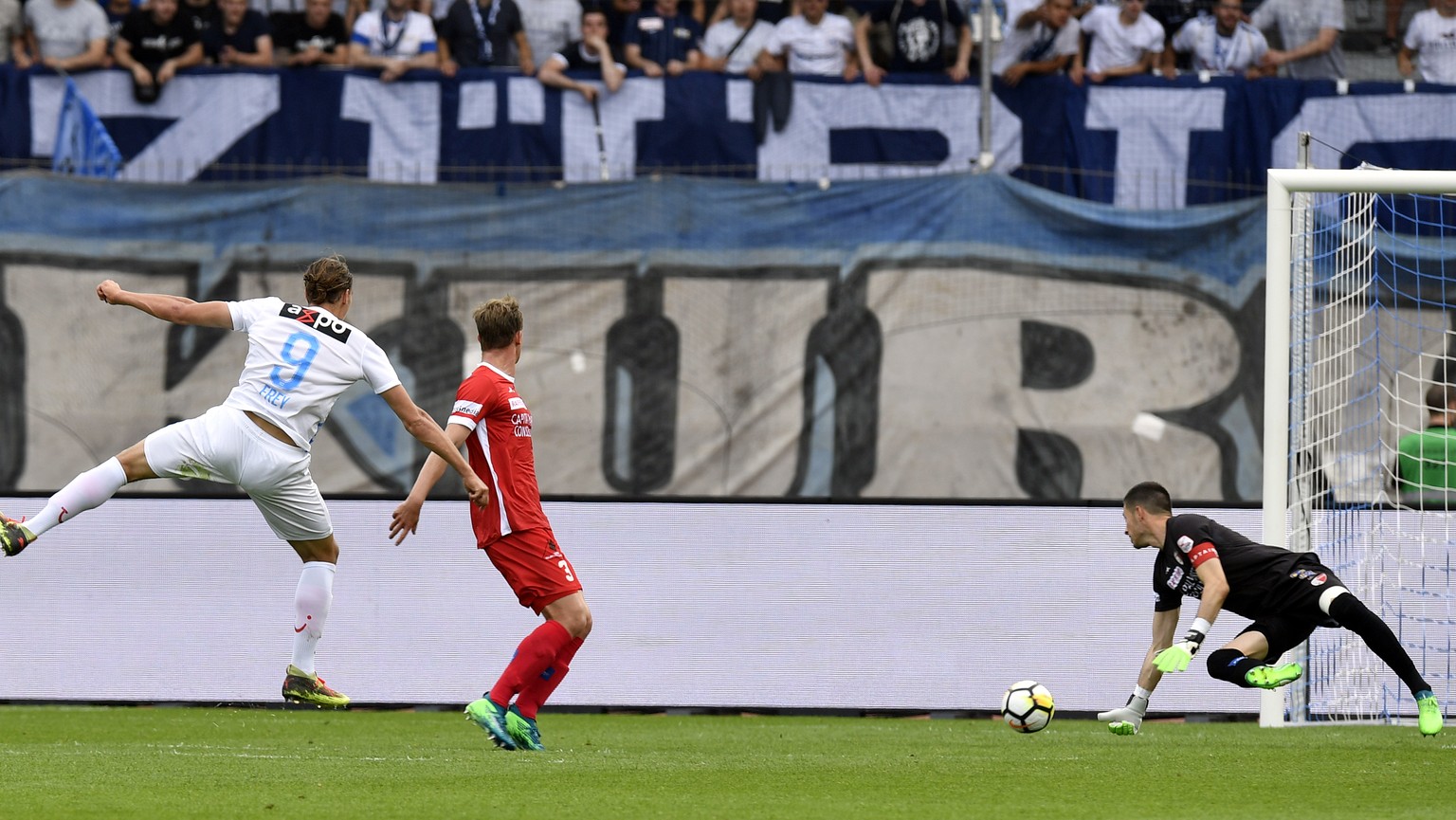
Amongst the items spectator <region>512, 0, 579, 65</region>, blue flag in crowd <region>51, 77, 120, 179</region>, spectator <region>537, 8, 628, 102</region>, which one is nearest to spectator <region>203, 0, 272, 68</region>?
blue flag in crowd <region>51, 77, 120, 179</region>

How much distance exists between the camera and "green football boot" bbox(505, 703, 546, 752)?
7.51 metres

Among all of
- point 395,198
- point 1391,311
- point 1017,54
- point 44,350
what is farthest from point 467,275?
point 1391,311

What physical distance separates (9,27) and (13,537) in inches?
325

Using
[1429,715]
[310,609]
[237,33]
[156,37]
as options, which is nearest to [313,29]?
[237,33]

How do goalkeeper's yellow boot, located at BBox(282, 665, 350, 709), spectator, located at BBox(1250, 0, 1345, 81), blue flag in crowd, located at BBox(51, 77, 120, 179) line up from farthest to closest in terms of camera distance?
1. spectator, located at BBox(1250, 0, 1345, 81)
2. blue flag in crowd, located at BBox(51, 77, 120, 179)
3. goalkeeper's yellow boot, located at BBox(282, 665, 350, 709)

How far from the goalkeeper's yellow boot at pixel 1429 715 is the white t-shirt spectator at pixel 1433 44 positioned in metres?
7.12

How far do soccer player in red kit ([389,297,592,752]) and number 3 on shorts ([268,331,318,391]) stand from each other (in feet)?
2.19

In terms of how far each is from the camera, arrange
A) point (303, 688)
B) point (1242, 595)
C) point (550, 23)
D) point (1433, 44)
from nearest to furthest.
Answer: point (303, 688) < point (1242, 595) < point (1433, 44) < point (550, 23)

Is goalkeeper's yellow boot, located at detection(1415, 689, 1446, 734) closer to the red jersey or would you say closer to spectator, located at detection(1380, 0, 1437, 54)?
the red jersey

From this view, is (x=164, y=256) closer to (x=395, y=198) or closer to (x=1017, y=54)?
(x=395, y=198)

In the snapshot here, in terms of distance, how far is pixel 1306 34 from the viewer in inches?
559

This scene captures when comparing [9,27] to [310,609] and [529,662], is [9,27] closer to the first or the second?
[310,609]

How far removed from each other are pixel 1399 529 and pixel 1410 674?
6.69 feet

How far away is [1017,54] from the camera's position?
553 inches
